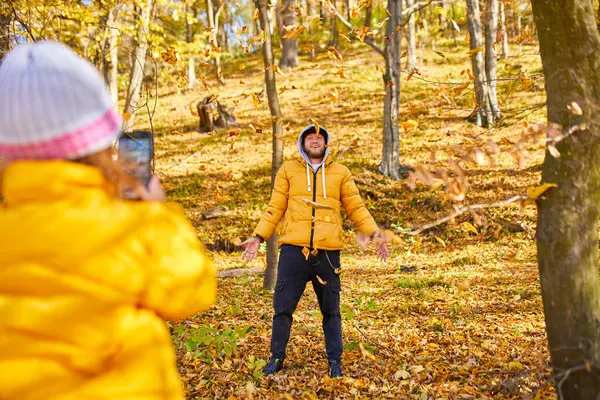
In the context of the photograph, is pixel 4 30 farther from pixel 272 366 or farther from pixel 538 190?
pixel 538 190

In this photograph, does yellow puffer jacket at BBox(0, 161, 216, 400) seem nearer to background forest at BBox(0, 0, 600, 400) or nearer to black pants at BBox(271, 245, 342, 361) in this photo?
background forest at BBox(0, 0, 600, 400)

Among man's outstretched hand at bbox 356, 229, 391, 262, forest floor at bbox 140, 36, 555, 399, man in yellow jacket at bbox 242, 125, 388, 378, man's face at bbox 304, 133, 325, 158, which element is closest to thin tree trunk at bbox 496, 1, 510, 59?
forest floor at bbox 140, 36, 555, 399

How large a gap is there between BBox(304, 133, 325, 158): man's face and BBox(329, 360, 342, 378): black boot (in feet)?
5.76

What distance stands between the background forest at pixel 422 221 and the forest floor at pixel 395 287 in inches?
1.1

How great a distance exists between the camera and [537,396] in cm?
395

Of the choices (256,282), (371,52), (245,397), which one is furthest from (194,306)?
(371,52)

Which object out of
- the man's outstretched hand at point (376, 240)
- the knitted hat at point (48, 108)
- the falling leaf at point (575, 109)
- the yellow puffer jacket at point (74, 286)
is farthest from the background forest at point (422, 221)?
the knitted hat at point (48, 108)

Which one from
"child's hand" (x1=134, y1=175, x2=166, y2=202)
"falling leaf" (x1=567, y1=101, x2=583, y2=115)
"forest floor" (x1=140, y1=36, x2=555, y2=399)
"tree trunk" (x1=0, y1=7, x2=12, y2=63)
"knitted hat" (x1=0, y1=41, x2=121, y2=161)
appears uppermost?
"tree trunk" (x1=0, y1=7, x2=12, y2=63)

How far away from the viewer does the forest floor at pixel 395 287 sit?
455cm

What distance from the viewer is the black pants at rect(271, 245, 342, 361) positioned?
4.54m

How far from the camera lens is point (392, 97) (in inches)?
517

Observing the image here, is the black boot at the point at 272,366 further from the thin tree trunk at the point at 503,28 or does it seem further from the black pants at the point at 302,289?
the thin tree trunk at the point at 503,28

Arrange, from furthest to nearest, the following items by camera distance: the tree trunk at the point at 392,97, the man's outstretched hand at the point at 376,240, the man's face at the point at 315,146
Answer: the tree trunk at the point at 392,97 < the man's face at the point at 315,146 < the man's outstretched hand at the point at 376,240

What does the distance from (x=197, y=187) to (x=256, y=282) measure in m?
5.56
